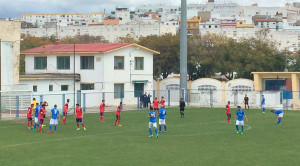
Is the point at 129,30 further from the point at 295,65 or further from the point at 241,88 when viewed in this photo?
the point at 241,88

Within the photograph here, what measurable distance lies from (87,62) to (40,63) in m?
7.13

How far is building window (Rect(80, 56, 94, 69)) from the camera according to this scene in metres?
69.3

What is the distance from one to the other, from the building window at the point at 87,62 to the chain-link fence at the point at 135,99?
13.6ft

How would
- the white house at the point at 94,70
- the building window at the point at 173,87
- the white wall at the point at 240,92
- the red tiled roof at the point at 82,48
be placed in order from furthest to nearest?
the building window at the point at 173,87 → the white wall at the point at 240,92 → the red tiled roof at the point at 82,48 → the white house at the point at 94,70

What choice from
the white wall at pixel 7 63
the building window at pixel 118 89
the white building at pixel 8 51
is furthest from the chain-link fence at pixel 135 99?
the white building at pixel 8 51

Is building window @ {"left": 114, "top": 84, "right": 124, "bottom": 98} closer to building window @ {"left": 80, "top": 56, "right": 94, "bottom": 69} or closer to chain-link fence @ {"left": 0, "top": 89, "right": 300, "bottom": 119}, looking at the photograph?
chain-link fence @ {"left": 0, "top": 89, "right": 300, "bottom": 119}

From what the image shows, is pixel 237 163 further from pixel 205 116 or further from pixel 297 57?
pixel 297 57

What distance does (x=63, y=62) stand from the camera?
7119 cm

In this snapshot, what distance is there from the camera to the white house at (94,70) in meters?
66.6

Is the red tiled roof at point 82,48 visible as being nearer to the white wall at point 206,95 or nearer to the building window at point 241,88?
the white wall at point 206,95

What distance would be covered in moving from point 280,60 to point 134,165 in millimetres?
66984

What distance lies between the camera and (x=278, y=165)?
25.0 m

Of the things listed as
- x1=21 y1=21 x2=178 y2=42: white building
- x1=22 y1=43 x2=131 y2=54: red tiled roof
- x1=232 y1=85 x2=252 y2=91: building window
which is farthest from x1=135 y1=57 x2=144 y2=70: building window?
x1=21 y1=21 x2=178 y2=42: white building

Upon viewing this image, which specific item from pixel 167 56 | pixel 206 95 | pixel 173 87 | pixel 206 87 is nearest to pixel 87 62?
pixel 173 87
